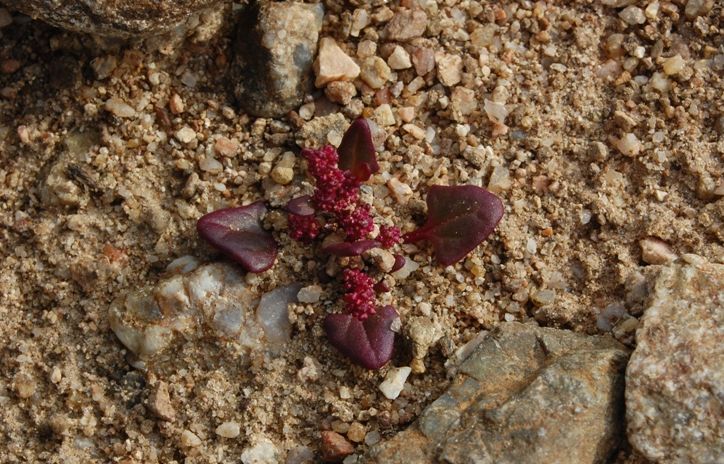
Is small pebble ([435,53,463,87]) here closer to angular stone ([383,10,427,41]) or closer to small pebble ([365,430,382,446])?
angular stone ([383,10,427,41])

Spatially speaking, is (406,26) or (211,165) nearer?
(211,165)

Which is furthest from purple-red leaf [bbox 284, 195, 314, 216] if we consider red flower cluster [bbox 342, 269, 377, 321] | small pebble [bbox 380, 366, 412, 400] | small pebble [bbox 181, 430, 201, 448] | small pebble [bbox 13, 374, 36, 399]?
small pebble [bbox 13, 374, 36, 399]

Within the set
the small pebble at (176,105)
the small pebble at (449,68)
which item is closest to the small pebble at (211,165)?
the small pebble at (176,105)

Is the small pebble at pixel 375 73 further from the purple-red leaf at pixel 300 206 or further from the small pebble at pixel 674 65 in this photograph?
the small pebble at pixel 674 65

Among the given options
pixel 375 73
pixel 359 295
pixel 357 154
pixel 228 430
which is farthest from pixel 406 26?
pixel 228 430

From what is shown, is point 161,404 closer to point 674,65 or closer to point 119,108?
point 119,108
